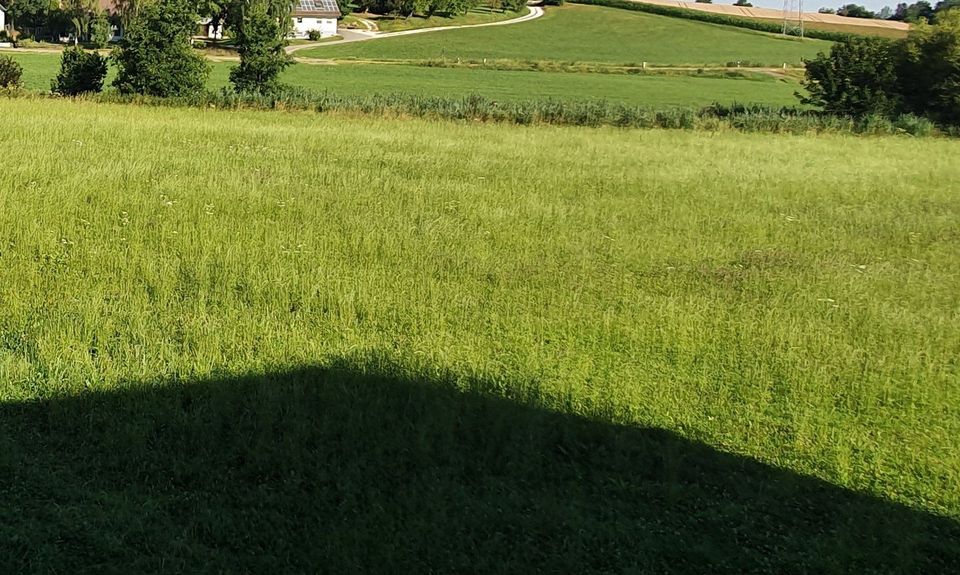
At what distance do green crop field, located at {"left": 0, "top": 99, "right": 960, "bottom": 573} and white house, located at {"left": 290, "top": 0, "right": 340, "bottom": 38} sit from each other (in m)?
79.9

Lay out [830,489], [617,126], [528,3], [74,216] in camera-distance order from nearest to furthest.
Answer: [830,489], [74,216], [617,126], [528,3]

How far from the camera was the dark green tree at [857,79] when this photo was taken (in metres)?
38.4

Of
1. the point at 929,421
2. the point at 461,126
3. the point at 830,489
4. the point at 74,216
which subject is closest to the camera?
the point at 830,489

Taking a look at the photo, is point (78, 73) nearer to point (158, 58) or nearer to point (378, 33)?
point (158, 58)

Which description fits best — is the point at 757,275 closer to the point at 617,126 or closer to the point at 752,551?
the point at 752,551

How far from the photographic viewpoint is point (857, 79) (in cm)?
3875

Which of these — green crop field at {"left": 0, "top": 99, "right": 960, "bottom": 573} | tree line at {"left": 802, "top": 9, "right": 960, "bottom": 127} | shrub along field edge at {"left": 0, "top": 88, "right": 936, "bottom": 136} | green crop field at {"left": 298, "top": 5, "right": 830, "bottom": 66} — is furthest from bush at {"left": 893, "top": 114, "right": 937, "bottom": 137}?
green crop field at {"left": 298, "top": 5, "right": 830, "bottom": 66}

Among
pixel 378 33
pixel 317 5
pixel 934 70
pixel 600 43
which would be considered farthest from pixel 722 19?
pixel 934 70

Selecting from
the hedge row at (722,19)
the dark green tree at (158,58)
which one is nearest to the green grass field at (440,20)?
the hedge row at (722,19)

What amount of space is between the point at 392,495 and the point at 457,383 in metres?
1.77

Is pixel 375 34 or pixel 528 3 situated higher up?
pixel 528 3

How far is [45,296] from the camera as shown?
8.55 meters

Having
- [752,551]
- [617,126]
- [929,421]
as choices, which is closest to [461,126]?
[617,126]

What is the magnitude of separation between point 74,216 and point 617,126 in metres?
22.7
